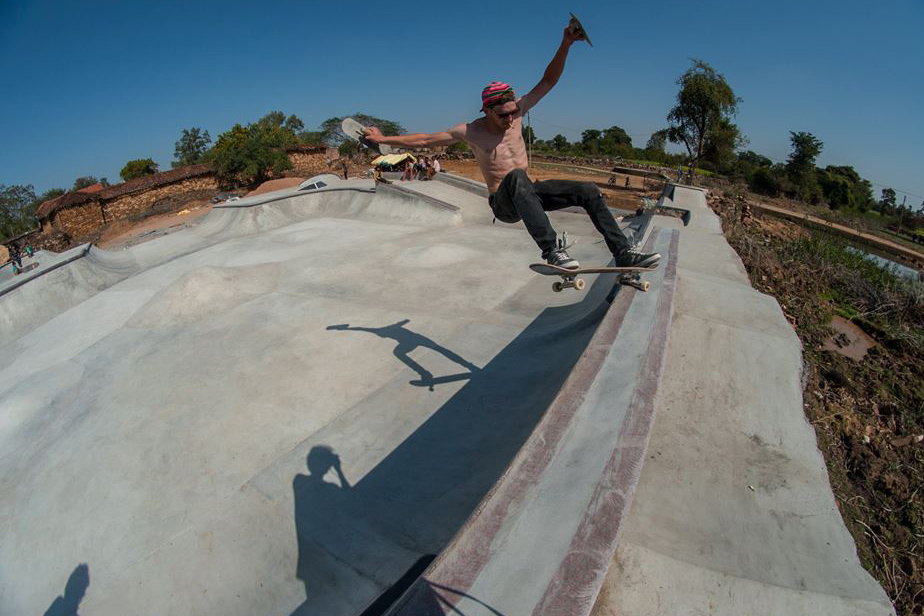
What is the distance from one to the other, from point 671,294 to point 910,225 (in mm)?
44099

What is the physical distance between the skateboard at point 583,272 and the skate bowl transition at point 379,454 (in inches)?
8.3

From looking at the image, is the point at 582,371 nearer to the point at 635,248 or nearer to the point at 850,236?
the point at 635,248

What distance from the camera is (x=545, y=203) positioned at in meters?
4.55

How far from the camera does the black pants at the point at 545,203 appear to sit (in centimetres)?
424

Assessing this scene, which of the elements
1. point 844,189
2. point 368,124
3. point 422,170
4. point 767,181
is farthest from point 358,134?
point 844,189

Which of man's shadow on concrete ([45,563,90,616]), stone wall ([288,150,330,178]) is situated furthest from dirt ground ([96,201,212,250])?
man's shadow on concrete ([45,563,90,616])

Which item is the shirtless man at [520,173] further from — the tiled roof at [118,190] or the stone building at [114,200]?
the tiled roof at [118,190]

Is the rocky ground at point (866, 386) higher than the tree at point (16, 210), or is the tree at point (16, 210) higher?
the rocky ground at point (866, 386)

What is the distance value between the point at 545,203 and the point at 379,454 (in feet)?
10.1

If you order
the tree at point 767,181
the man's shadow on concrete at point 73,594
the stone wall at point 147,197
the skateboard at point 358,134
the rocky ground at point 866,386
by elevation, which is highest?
the tree at point 767,181

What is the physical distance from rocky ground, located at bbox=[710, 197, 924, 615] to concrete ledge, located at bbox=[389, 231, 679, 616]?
2888mm

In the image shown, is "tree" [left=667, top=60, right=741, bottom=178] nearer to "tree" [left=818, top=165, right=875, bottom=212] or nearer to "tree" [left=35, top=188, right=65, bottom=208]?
"tree" [left=818, top=165, right=875, bottom=212]

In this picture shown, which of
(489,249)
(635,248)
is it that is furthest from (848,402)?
(489,249)

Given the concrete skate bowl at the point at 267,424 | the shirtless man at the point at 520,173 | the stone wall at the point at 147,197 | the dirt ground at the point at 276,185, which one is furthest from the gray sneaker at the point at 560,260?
the stone wall at the point at 147,197
